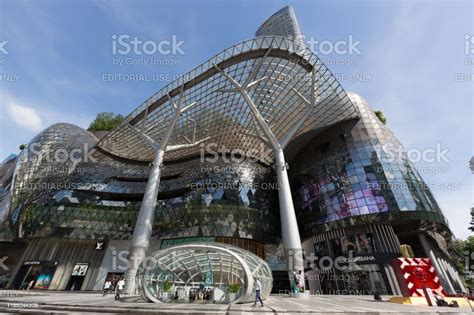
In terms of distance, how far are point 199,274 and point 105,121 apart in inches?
2823

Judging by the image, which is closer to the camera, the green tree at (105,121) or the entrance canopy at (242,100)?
the entrance canopy at (242,100)

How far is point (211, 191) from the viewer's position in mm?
38781

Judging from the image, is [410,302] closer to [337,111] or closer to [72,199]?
[337,111]

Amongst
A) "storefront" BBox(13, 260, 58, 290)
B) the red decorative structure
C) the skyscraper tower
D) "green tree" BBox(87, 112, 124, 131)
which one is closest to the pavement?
the red decorative structure

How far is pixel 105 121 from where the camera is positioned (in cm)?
7356

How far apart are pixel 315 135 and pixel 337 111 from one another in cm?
595

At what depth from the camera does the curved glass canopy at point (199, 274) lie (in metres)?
13.7

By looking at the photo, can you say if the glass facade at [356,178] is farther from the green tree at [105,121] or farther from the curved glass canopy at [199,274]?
the green tree at [105,121]

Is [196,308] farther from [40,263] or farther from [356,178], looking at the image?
[40,263]

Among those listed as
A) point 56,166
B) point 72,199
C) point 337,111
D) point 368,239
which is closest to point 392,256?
point 368,239

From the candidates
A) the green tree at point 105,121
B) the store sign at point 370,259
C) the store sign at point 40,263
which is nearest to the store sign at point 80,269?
the store sign at point 40,263

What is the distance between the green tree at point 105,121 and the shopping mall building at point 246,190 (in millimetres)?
25702

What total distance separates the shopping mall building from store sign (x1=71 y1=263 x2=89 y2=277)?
5.8 inches

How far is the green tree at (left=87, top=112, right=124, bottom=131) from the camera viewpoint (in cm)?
7138
